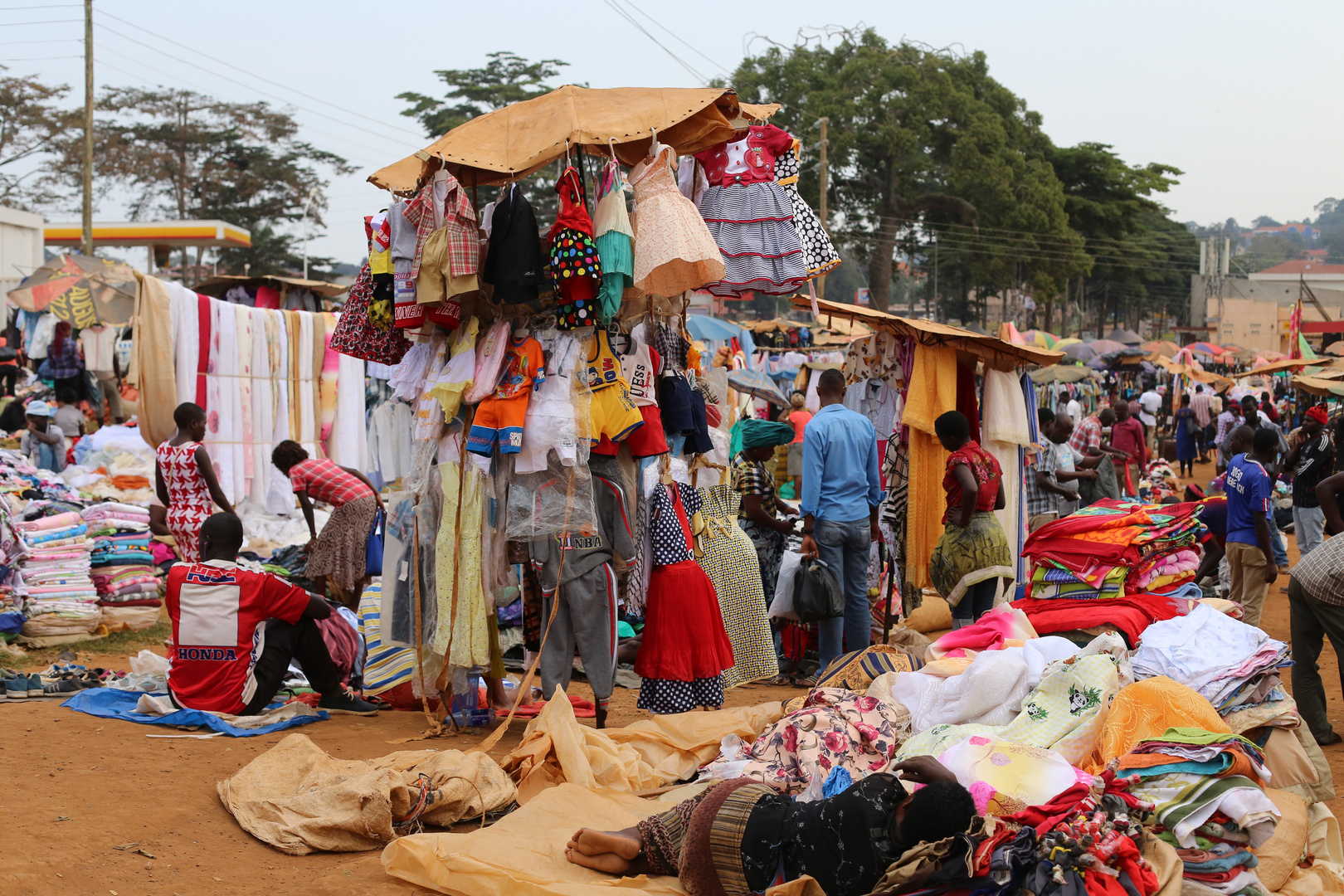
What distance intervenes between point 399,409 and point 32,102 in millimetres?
34673

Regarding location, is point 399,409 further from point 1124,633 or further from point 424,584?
point 1124,633

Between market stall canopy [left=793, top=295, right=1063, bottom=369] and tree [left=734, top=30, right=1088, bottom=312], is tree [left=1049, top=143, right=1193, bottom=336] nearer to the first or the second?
tree [left=734, top=30, right=1088, bottom=312]

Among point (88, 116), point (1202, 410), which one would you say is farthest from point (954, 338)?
point (88, 116)

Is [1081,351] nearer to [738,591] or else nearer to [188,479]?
[738,591]

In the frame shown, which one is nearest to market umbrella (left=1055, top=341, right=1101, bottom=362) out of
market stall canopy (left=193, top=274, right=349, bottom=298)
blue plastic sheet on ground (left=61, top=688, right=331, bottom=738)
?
market stall canopy (left=193, top=274, right=349, bottom=298)

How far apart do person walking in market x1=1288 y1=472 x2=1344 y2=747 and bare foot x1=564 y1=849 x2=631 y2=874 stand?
13.8 feet

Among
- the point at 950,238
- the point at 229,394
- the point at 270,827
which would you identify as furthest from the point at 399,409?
the point at 950,238

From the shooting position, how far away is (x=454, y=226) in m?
5.53

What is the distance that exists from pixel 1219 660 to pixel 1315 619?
161 centimetres

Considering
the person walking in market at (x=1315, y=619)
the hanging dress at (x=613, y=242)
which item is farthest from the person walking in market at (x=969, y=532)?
the hanging dress at (x=613, y=242)

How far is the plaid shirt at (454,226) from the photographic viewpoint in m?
5.51

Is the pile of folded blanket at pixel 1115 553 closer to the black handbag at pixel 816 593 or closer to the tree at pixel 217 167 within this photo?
the black handbag at pixel 816 593

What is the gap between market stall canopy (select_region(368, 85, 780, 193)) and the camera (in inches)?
218

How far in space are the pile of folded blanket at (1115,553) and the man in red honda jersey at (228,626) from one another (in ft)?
13.7
